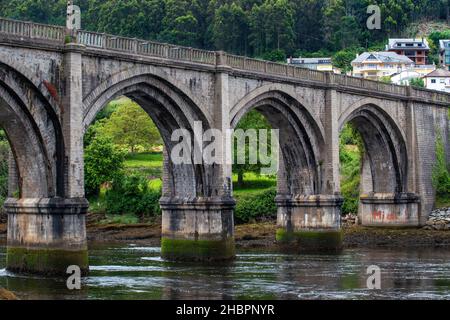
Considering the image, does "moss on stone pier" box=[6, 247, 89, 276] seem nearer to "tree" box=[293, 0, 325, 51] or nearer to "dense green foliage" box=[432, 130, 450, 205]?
"dense green foliage" box=[432, 130, 450, 205]

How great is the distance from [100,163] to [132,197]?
4.21 m

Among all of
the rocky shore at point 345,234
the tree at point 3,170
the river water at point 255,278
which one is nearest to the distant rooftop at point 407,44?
the rocky shore at point 345,234

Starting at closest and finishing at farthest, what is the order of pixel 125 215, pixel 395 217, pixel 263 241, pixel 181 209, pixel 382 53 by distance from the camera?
1. pixel 181 209
2. pixel 263 241
3. pixel 395 217
4. pixel 125 215
5. pixel 382 53

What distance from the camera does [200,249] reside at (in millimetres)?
53312

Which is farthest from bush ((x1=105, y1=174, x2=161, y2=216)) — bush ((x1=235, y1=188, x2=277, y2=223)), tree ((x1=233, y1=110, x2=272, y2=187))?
tree ((x1=233, y1=110, x2=272, y2=187))

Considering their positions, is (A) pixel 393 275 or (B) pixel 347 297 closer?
(B) pixel 347 297

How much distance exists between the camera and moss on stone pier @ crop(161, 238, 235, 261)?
174 ft

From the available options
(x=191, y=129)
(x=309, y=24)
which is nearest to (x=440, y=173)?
(x=191, y=129)

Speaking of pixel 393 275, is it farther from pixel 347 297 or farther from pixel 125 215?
pixel 125 215

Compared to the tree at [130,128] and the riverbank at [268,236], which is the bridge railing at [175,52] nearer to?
the riverbank at [268,236]

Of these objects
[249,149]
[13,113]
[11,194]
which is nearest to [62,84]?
[13,113]

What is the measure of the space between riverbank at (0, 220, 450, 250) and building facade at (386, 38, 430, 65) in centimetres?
9375

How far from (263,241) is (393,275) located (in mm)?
20884

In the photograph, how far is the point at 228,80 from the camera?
182 ft
